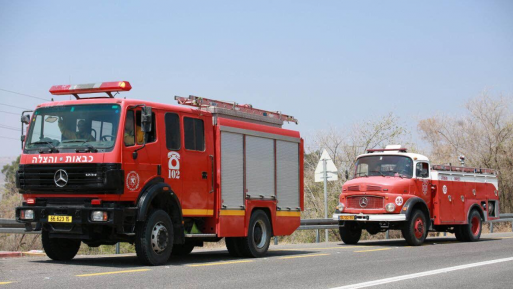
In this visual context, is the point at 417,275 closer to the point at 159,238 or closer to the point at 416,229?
the point at 159,238

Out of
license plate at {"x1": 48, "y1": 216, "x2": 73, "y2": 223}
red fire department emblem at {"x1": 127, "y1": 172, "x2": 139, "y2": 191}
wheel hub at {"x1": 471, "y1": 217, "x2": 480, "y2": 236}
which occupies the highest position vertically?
red fire department emblem at {"x1": 127, "y1": 172, "x2": 139, "y2": 191}

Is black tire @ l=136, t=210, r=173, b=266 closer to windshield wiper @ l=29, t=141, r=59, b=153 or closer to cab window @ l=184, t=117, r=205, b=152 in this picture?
cab window @ l=184, t=117, r=205, b=152

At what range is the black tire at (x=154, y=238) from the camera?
1205 centimetres

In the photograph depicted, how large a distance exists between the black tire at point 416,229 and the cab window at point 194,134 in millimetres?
7723

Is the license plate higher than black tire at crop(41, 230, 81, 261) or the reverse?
higher

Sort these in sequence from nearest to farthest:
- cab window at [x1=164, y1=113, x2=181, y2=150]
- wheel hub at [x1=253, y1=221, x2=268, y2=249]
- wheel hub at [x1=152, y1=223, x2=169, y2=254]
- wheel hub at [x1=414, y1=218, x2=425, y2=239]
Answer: wheel hub at [x1=152, y1=223, x2=169, y2=254], cab window at [x1=164, y1=113, x2=181, y2=150], wheel hub at [x1=253, y1=221, x2=268, y2=249], wheel hub at [x1=414, y1=218, x2=425, y2=239]

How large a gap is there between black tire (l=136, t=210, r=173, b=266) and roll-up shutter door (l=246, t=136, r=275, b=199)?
8.97 feet

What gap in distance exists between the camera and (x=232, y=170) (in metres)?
14.4

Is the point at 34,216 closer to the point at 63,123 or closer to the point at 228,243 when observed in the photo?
the point at 63,123

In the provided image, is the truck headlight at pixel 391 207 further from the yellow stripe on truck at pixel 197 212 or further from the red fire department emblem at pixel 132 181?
the red fire department emblem at pixel 132 181

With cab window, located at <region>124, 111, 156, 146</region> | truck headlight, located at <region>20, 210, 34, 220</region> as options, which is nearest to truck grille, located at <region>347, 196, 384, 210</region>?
cab window, located at <region>124, 111, 156, 146</region>

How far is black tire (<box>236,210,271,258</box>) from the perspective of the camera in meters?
14.8

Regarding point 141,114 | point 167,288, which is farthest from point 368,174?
point 167,288

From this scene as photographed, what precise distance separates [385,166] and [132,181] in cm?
1018
